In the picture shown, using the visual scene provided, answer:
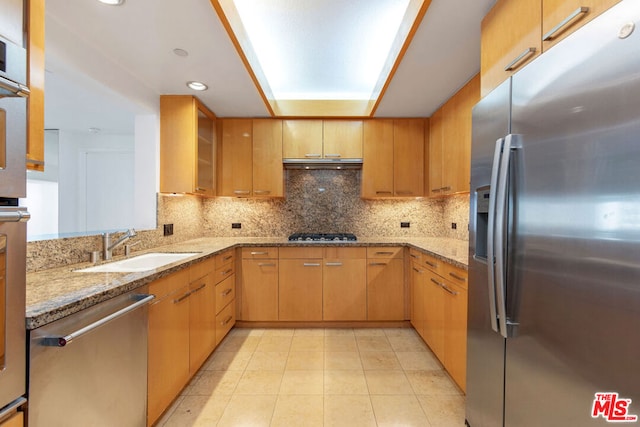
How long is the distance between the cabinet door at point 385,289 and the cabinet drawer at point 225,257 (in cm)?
138

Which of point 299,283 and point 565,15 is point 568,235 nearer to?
point 565,15

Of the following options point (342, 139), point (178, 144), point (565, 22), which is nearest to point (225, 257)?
point (178, 144)

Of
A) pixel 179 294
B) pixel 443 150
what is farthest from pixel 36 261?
pixel 443 150

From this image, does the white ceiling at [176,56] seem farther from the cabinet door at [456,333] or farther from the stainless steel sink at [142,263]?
the cabinet door at [456,333]

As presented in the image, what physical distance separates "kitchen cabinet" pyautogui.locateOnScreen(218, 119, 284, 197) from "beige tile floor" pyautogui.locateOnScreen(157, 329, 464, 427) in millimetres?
1564

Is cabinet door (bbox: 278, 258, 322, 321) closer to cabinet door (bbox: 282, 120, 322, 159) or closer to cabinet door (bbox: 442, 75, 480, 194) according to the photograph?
cabinet door (bbox: 282, 120, 322, 159)

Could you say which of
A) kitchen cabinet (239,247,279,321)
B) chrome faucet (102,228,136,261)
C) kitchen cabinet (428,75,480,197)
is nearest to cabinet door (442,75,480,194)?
kitchen cabinet (428,75,480,197)

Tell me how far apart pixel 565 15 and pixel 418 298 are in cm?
223

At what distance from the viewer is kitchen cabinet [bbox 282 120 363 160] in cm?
313

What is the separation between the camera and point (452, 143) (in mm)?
2553

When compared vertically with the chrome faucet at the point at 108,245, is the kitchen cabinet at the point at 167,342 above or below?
below

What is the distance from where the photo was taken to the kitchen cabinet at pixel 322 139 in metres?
3.13

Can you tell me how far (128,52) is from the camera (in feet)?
6.18

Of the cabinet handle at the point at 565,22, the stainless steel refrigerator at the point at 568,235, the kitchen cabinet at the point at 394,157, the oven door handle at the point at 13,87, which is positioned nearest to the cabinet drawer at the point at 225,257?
the kitchen cabinet at the point at 394,157
